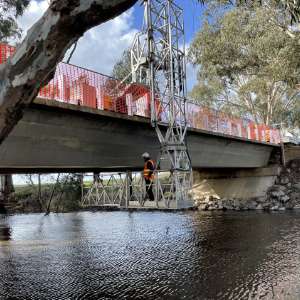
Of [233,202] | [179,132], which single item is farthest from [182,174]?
[233,202]

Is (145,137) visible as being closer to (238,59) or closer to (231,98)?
(238,59)

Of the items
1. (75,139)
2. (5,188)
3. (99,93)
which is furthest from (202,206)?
(75,139)

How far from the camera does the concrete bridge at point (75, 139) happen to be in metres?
9.83

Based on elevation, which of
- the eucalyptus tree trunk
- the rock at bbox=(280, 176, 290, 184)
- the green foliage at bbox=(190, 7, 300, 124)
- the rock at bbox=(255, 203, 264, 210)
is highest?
the green foliage at bbox=(190, 7, 300, 124)

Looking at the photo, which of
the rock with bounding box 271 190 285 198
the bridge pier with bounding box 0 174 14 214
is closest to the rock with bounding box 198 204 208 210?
the rock with bounding box 271 190 285 198

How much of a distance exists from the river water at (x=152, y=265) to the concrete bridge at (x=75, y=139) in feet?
8.34

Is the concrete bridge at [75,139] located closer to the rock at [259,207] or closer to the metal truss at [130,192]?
the metal truss at [130,192]

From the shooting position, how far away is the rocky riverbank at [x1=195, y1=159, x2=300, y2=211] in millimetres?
25078

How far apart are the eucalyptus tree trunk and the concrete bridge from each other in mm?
6402

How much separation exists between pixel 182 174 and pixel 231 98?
2973 centimetres

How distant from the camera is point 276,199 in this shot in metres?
25.5

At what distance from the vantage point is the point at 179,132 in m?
15.0

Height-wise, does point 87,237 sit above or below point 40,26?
below

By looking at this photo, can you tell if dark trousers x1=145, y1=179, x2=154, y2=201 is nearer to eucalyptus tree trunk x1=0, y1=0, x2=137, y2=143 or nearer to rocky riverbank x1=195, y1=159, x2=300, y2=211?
eucalyptus tree trunk x1=0, y1=0, x2=137, y2=143
